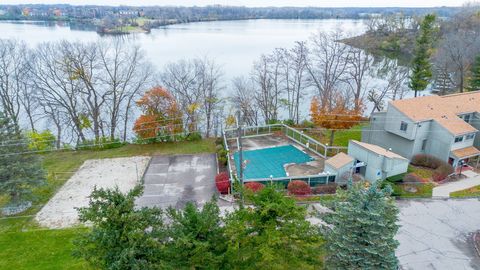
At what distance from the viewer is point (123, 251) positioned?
29.4 ft

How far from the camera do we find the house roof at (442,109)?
69.4ft

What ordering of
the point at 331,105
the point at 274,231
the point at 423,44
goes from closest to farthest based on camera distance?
the point at 274,231
the point at 331,105
the point at 423,44

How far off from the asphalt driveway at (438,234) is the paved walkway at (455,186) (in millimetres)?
668

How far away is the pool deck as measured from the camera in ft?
67.7

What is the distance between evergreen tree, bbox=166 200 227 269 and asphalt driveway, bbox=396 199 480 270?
8.10m

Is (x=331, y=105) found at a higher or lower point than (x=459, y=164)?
higher

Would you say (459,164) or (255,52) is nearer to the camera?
(459,164)

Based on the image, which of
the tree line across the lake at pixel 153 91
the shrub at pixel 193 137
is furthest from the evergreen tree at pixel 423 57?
the shrub at pixel 193 137

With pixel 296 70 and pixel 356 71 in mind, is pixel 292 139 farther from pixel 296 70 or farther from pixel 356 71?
pixel 356 71

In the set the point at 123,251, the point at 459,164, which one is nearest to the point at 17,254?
the point at 123,251

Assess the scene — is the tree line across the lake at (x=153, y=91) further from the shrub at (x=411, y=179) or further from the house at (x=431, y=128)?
the shrub at (x=411, y=179)

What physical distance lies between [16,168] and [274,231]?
47.4ft

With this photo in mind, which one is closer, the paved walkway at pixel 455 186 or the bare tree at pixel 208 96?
the paved walkway at pixel 455 186

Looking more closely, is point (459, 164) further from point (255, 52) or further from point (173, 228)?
point (255, 52)
